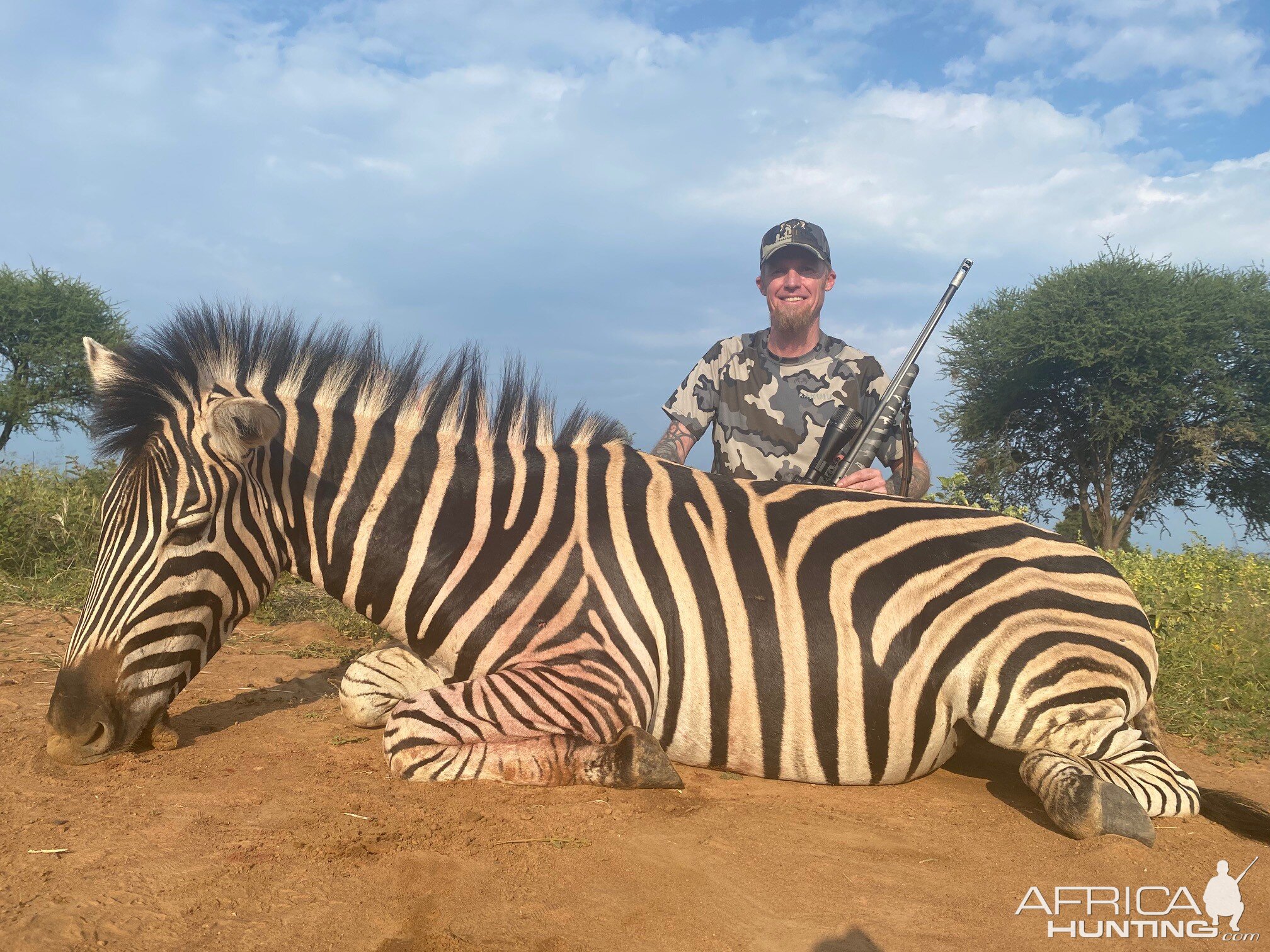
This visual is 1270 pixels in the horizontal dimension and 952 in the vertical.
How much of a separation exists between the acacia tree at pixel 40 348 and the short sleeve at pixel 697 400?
68.4 feet

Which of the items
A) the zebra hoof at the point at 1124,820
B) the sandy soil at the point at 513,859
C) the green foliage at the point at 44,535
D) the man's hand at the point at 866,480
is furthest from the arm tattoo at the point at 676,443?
the green foliage at the point at 44,535

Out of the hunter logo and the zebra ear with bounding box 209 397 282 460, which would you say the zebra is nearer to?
the zebra ear with bounding box 209 397 282 460

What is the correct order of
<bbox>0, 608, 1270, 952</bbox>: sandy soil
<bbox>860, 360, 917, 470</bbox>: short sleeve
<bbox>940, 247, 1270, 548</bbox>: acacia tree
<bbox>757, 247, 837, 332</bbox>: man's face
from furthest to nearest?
<bbox>940, 247, 1270, 548</bbox>: acacia tree → <bbox>757, 247, 837, 332</bbox>: man's face → <bbox>860, 360, 917, 470</bbox>: short sleeve → <bbox>0, 608, 1270, 952</bbox>: sandy soil

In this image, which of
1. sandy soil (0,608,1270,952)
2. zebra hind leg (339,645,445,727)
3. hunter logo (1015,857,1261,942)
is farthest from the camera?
zebra hind leg (339,645,445,727)

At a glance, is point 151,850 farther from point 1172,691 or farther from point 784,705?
point 1172,691

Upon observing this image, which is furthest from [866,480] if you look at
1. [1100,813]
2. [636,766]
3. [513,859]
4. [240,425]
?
[240,425]

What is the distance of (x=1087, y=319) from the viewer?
1928 centimetres

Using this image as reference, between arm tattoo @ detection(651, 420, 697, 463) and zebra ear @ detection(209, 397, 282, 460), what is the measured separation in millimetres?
3485

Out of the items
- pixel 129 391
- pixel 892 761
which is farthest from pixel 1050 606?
pixel 129 391

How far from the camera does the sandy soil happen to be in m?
2.30

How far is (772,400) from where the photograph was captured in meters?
6.56

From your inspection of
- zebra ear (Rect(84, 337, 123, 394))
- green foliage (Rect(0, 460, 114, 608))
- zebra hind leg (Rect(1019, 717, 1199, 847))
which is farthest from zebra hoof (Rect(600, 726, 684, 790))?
green foliage (Rect(0, 460, 114, 608))

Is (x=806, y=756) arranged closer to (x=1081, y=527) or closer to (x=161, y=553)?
(x=161, y=553)

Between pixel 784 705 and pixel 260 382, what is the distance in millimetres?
2749
